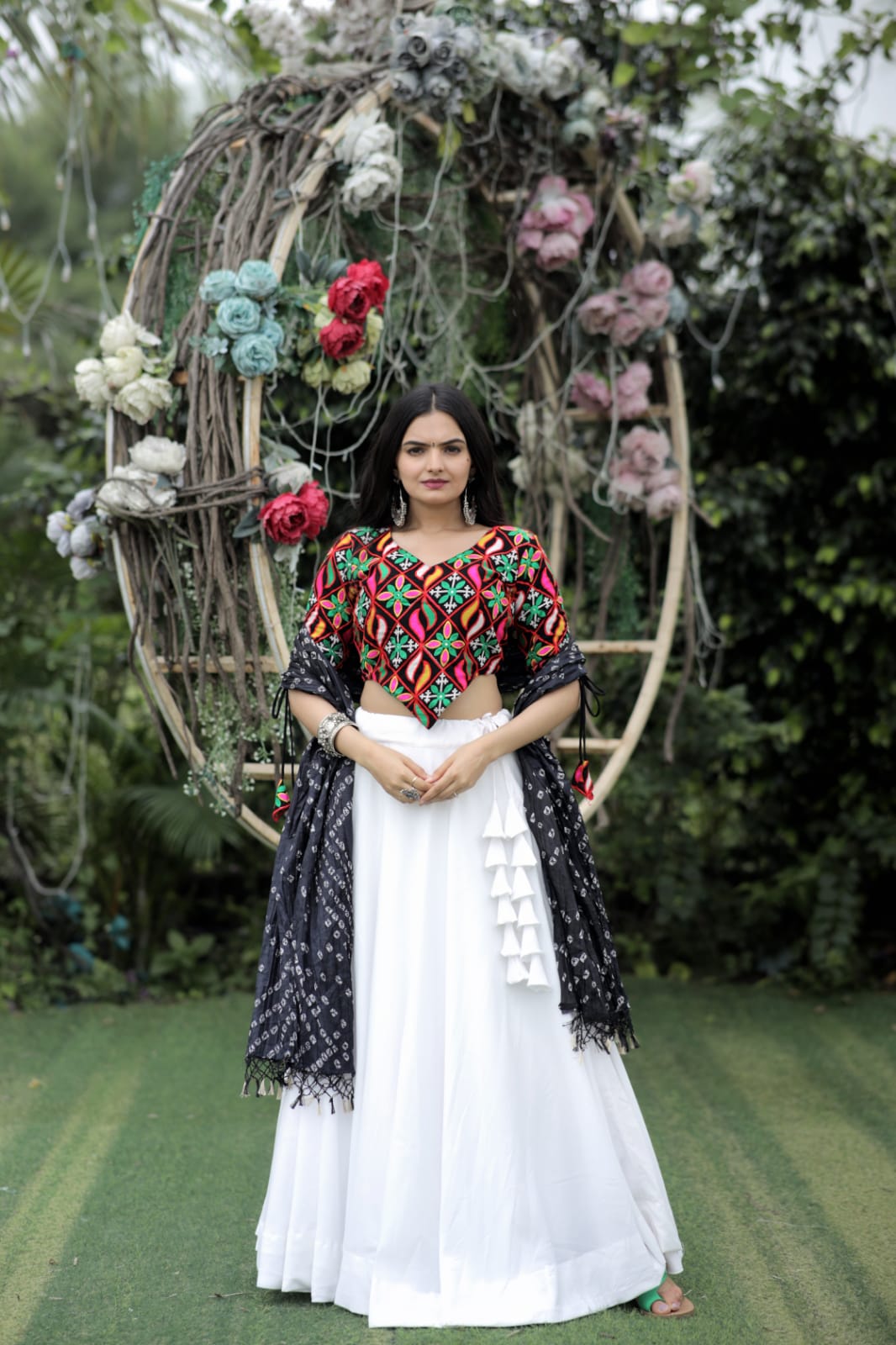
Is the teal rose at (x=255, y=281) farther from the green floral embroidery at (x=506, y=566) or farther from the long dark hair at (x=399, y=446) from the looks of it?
the green floral embroidery at (x=506, y=566)

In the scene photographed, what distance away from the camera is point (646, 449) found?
3600 mm

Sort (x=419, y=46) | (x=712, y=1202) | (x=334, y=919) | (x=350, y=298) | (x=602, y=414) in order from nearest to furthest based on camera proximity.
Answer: (x=334, y=919) < (x=712, y=1202) < (x=350, y=298) < (x=419, y=46) < (x=602, y=414)

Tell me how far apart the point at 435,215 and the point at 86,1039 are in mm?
2608

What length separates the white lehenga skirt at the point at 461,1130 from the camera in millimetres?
2109

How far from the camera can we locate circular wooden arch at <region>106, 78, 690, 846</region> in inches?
117

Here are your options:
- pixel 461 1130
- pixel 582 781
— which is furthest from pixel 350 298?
pixel 461 1130

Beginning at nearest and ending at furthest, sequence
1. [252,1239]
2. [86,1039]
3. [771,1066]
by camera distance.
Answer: [252,1239]
[771,1066]
[86,1039]

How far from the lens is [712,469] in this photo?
457 cm

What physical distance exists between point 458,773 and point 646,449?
5.61 ft

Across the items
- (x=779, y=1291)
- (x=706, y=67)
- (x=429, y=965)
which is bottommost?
(x=779, y=1291)

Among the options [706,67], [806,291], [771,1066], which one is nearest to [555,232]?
[706,67]

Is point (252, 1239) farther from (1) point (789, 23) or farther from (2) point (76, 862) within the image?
(1) point (789, 23)

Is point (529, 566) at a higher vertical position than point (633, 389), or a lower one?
lower

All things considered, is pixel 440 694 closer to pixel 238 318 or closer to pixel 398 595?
pixel 398 595
